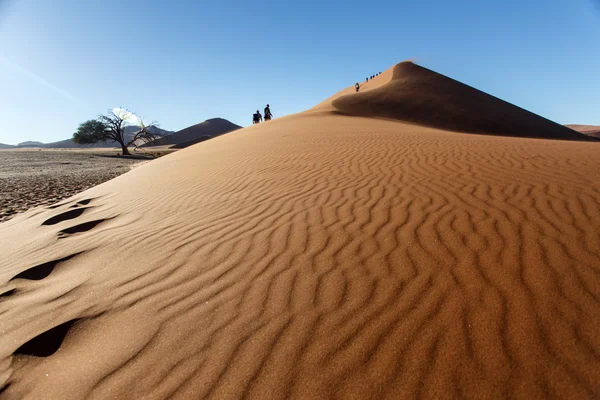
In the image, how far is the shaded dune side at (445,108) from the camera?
2250cm

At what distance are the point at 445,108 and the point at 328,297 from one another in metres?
27.7

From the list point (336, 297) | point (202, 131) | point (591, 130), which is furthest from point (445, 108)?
point (591, 130)

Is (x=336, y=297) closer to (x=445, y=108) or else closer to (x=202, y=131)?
(x=445, y=108)

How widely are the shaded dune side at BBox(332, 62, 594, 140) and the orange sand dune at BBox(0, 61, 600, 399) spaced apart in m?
18.7

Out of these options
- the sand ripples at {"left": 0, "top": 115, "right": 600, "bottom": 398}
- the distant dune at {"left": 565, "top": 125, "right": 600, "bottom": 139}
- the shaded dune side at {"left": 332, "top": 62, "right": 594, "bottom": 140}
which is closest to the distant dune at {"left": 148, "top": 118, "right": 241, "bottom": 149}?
the shaded dune side at {"left": 332, "top": 62, "right": 594, "bottom": 140}

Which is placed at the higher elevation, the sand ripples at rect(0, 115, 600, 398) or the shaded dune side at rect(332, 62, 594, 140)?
the shaded dune side at rect(332, 62, 594, 140)

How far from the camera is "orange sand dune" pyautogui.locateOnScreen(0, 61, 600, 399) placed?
1565 millimetres

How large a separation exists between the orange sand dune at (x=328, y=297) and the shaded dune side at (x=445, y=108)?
1873 centimetres

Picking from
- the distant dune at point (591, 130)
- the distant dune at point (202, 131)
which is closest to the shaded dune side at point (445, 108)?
the distant dune at point (591, 130)

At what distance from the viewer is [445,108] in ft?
83.6

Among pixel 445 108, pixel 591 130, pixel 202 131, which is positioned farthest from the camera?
pixel 202 131

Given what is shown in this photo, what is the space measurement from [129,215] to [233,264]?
9.64ft

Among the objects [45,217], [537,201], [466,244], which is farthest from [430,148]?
[45,217]

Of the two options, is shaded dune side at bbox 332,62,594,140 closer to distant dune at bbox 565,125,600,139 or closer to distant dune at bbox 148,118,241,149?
distant dune at bbox 565,125,600,139
